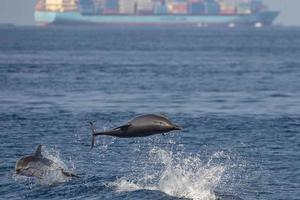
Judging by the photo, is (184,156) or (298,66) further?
(298,66)

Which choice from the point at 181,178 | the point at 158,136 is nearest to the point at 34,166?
the point at 181,178

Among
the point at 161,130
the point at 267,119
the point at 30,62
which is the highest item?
the point at 161,130

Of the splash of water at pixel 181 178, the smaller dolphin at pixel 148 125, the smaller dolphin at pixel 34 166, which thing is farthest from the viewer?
the splash of water at pixel 181 178

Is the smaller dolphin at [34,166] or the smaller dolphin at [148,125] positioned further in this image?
the smaller dolphin at [34,166]

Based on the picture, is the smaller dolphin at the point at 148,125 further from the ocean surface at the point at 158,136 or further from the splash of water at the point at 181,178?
the splash of water at the point at 181,178

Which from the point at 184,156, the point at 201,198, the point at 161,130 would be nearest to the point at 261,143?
the point at 184,156

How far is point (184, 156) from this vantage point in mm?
37969

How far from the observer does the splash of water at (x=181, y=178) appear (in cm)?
3064

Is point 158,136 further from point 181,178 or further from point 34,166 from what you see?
point 34,166

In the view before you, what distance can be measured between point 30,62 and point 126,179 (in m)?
75.7

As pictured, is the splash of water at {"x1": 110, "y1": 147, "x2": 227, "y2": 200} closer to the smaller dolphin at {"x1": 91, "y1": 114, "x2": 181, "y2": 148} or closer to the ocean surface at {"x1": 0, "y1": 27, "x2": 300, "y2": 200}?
the ocean surface at {"x1": 0, "y1": 27, "x2": 300, "y2": 200}

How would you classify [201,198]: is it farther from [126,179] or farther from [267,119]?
[267,119]

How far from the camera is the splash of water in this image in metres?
30.6

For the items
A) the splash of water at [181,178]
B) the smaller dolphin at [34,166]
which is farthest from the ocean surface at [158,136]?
the smaller dolphin at [34,166]
